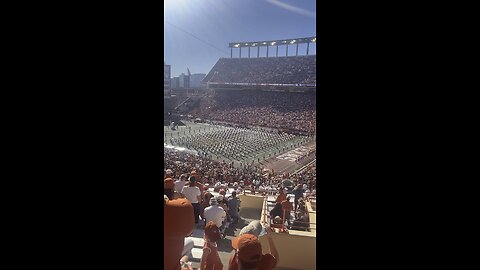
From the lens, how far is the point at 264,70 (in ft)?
116

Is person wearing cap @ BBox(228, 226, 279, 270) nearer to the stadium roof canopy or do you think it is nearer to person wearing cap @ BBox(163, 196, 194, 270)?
person wearing cap @ BBox(163, 196, 194, 270)

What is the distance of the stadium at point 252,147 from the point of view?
10.2 ft

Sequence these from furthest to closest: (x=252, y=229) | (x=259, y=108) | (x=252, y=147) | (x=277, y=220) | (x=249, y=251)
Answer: (x=259, y=108)
(x=252, y=147)
(x=277, y=220)
(x=252, y=229)
(x=249, y=251)

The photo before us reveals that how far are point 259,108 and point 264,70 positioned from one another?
812 centimetres

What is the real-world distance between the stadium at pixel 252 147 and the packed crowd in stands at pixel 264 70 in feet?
0.34

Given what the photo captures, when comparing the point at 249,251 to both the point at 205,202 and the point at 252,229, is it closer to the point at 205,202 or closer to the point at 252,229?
the point at 252,229

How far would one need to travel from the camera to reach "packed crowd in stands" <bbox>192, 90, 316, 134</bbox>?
2411 centimetres

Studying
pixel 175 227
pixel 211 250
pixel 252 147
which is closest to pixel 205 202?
pixel 211 250

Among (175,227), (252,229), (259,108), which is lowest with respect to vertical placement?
(252,229)

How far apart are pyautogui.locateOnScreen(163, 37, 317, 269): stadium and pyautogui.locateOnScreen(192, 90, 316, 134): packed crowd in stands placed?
82mm

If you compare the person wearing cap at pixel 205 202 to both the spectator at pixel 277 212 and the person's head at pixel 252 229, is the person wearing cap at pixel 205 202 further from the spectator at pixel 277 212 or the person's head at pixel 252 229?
the person's head at pixel 252 229
